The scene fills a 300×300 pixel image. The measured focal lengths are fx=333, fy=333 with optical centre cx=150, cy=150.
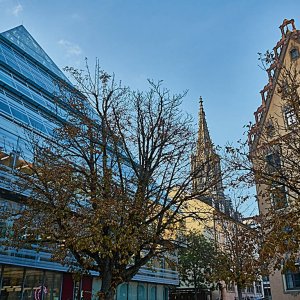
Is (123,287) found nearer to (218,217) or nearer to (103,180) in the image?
(218,217)

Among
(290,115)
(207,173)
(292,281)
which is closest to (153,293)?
(292,281)

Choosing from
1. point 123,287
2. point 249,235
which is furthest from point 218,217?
point 123,287

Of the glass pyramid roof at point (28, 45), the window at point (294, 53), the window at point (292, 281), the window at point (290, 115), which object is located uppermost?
the glass pyramid roof at point (28, 45)

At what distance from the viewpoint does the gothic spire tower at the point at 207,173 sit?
13133mm

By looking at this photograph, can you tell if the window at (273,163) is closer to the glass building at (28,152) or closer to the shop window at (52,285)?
the glass building at (28,152)

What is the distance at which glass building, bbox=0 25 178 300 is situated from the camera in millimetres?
17078

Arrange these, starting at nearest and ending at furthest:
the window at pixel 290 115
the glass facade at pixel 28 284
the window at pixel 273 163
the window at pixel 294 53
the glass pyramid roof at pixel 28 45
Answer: the window at pixel 290 115
the window at pixel 273 163
the glass facade at pixel 28 284
the window at pixel 294 53
the glass pyramid roof at pixel 28 45

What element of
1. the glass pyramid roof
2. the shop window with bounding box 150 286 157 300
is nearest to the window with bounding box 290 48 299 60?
the glass pyramid roof

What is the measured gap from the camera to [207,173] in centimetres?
1334

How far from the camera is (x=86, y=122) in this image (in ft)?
43.7

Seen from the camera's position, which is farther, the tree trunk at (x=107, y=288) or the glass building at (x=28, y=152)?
the glass building at (x=28, y=152)

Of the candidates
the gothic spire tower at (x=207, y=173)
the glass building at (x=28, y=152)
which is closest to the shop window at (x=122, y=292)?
the glass building at (x=28, y=152)

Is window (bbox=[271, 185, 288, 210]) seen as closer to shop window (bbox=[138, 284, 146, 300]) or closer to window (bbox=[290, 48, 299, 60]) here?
window (bbox=[290, 48, 299, 60])

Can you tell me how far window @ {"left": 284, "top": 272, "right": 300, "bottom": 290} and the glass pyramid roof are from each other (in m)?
25.0
